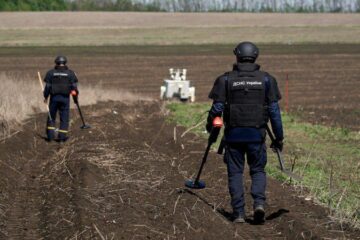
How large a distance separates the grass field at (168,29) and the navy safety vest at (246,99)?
4901cm

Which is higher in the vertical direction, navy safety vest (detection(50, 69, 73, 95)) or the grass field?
navy safety vest (detection(50, 69, 73, 95))

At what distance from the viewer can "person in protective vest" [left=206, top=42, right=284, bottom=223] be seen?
854 centimetres

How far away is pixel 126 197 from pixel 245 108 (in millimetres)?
2023

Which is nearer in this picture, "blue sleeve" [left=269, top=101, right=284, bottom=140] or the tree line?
"blue sleeve" [left=269, top=101, right=284, bottom=140]

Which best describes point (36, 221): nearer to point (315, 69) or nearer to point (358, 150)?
point (358, 150)

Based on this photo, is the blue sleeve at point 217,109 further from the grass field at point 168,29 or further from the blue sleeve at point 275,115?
the grass field at point 168,29

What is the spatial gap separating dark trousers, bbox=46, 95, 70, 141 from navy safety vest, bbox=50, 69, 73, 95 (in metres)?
0.19

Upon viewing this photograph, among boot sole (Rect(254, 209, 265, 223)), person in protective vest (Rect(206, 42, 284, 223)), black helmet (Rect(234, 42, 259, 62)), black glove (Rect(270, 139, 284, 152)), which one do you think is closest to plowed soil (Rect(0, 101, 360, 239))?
boot sole (Rect(254, 209, 265, 223))

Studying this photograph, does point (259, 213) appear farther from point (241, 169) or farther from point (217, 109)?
point (217, 109)

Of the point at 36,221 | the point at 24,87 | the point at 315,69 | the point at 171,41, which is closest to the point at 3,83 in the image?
the point at 24,87

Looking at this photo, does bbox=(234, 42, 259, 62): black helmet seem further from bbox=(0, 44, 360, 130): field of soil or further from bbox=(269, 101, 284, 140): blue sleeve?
bbox=(0, 44, 360, 130): field of soil

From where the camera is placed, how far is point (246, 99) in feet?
28.1

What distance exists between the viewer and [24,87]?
2578 cm

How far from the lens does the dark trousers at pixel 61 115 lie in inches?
630
